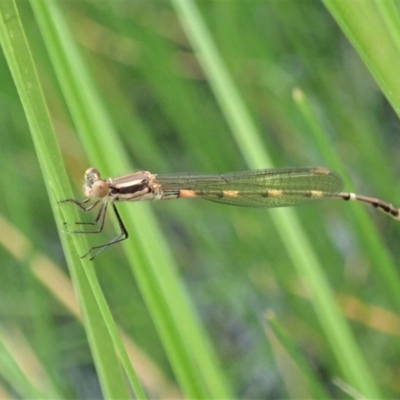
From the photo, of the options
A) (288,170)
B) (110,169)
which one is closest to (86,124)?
(110,169)

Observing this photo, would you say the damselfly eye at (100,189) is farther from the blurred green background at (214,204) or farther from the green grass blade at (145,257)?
the blurred green background at (214,204)

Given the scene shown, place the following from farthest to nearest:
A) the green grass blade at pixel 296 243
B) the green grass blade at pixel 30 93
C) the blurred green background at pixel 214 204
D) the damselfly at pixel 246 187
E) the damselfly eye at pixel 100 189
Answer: the blurred green background at pixel 214 204 < the damselfly at pixel 246 187 < the damselfly eye at pixel 100 189 < the green grass blade at pixel 296 243 < the green grass blade at pixel 30 93

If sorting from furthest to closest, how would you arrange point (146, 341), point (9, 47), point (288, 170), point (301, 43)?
1. point (301, 43)
2. point (146, 341)
3. point (288, 170)
4. point (9, 47)

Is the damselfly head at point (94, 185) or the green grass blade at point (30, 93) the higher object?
the damselfly head at point (94, 185)

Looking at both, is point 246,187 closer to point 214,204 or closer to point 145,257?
point 214,204

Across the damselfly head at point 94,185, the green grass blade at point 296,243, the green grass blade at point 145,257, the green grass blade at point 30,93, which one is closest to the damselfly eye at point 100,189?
the damselfly head at point 94,185

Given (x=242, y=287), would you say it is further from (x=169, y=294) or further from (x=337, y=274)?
(x=169, y=294)

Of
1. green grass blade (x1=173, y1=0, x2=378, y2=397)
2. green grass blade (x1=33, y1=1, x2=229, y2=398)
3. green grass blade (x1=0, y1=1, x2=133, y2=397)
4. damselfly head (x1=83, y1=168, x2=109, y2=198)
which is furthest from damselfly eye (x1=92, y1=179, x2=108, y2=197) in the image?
green grass blade (x1=0, y1=1, x2=133, y2=397)
